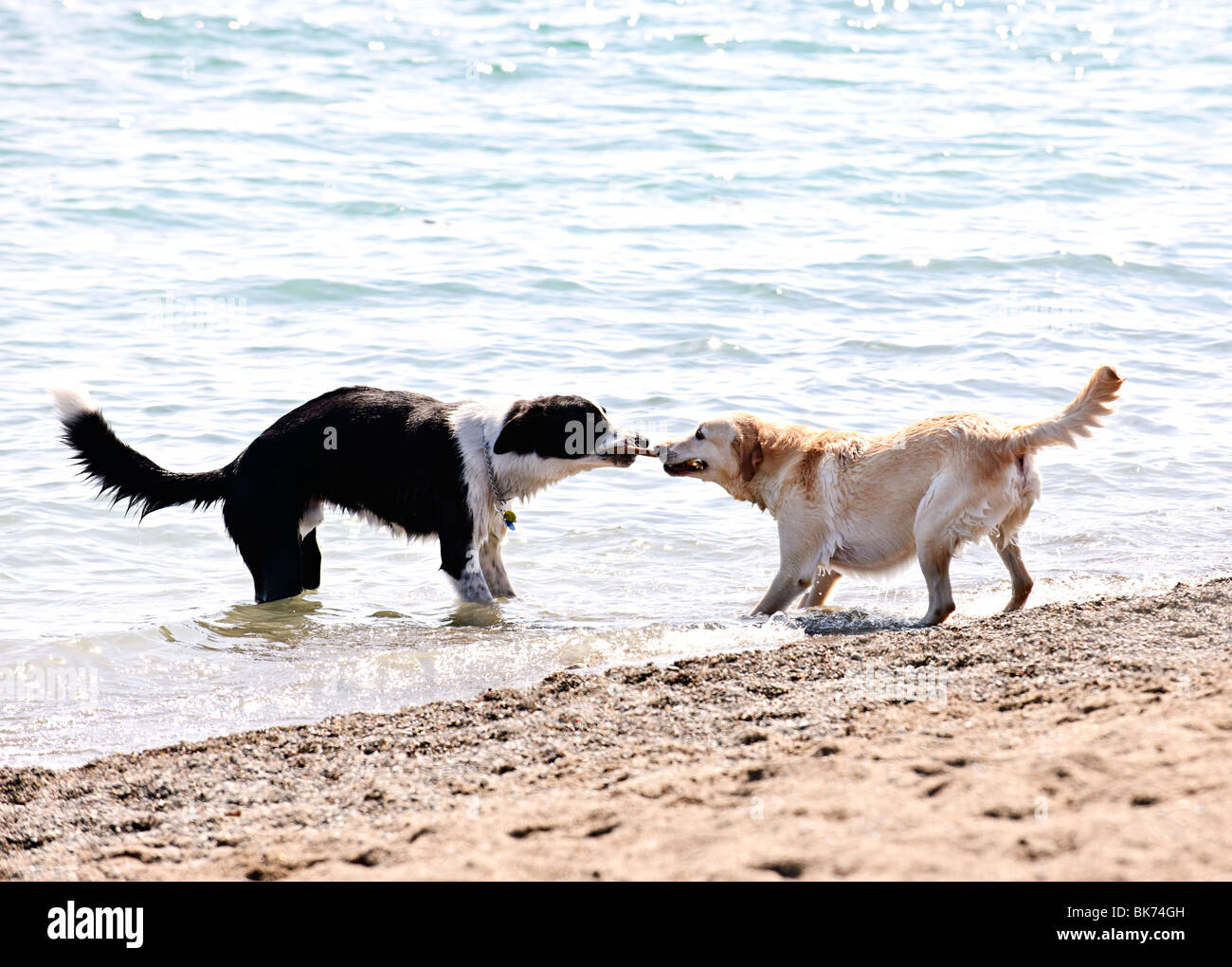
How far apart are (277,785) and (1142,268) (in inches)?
→ 534

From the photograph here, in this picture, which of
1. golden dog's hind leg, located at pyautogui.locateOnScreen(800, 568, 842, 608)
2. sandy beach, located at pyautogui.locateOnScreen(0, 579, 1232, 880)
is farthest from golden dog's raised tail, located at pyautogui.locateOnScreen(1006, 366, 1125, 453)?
golden dog's hind leg, located at pyautogui.locateOnScreen(800, 568, 842, 608)

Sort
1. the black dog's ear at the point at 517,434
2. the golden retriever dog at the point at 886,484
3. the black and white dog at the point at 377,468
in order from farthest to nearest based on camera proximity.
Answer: the black dog's ear at the point at 517,434 < the black and white dog at the point at 377,468 < the golden retriever dog at the point at 886,484

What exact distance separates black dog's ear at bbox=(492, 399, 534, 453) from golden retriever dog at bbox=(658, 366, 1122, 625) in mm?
746

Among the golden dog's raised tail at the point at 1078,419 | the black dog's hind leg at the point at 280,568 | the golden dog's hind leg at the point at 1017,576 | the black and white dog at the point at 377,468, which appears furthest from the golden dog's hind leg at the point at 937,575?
the black dog's hind leg at the point at 280,568

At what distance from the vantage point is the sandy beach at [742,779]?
320 cm

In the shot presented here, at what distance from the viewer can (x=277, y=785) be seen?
14.4 feet

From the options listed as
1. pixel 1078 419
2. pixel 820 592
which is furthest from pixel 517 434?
pixel 1078 419

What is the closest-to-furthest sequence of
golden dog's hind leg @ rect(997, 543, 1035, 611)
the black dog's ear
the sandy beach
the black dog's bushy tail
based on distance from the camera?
the sandy beach, golden dog's hind leg @ rect(997, 543, 1035, 611), the black dog's bushy tail, the black dog's ear

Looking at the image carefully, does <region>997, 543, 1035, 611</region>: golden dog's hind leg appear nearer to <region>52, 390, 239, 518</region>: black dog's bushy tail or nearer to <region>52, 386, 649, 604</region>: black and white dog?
<region>52, 386, 649, 604</region>: black and white dog

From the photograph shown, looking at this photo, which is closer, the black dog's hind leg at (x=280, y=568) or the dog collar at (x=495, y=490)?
the black dog's hind leg at (x=280, y=568)

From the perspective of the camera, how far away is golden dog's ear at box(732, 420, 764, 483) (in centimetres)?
706

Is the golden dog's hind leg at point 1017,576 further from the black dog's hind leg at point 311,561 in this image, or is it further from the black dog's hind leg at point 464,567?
the black dog's hind leg at point 311,561

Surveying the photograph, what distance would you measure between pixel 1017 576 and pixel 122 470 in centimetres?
480

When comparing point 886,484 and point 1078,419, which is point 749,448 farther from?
point 1078,419
